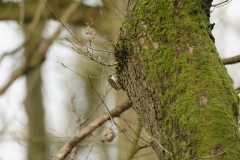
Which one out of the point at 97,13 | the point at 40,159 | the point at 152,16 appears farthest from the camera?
the point at 97,13

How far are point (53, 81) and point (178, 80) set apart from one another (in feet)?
14.0

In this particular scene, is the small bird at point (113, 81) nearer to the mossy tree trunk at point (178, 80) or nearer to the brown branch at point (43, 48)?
the mossy tree trunk at point (178, 80)

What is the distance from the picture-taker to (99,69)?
5211mm

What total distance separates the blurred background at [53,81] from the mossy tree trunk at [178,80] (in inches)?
58.7

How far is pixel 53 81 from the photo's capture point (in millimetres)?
5812

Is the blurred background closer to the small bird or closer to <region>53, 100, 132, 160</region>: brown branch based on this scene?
<region>53, 100, 132, 160</region>: brown branch

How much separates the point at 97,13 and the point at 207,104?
322 centimetres

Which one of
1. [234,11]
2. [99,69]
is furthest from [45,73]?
[234,11]

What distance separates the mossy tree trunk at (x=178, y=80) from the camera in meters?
1.55

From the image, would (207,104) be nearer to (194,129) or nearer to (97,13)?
(194,129)

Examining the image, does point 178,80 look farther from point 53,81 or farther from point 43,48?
point 53,81

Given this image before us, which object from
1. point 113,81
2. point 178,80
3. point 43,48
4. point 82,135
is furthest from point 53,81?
point 178,80

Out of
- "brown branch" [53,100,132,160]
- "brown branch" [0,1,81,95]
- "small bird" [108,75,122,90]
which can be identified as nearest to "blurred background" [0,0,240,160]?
"brown branch" [0,1,81,95]

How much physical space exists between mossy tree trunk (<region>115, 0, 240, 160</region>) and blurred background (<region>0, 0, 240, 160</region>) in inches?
58.7
